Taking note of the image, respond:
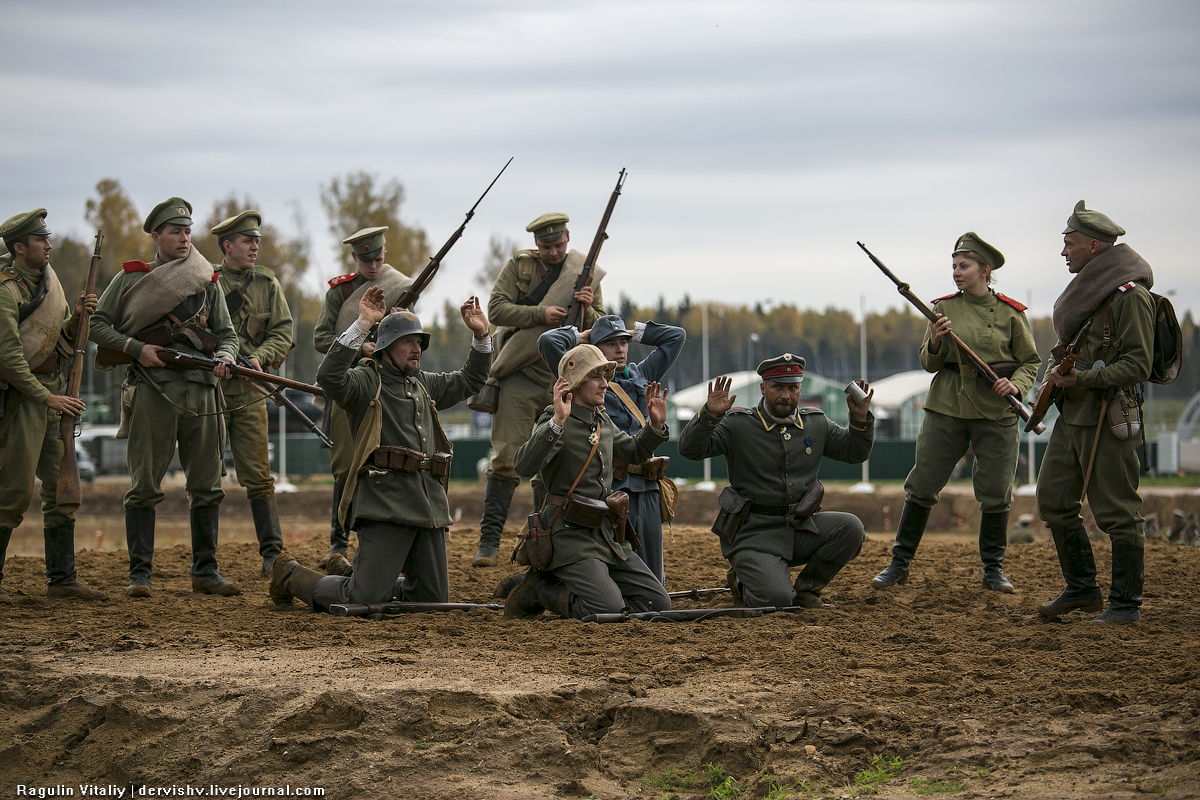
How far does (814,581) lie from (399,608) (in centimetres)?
252

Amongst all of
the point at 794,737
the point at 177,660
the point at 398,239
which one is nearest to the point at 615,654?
the point at 794,737

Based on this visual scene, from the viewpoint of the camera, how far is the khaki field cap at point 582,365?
6.30 meters

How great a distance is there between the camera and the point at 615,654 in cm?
538

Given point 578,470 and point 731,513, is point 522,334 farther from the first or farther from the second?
point 731,513

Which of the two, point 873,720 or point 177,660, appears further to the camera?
point 177,660

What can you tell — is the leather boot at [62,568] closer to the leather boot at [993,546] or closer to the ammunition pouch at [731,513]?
the ammunition pouch at [731,513]

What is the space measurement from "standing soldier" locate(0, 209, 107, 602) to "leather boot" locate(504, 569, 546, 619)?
2.88 m

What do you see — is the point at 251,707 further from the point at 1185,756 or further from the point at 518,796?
the point at 1185,756

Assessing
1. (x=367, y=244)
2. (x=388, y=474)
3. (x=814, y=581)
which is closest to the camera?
(x=388, y=474)

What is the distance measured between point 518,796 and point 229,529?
16813 mm

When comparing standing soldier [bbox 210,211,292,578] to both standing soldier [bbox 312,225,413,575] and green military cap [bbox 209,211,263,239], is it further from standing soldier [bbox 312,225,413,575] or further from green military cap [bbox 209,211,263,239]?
standing soldier [bbox 312,225,413,575]

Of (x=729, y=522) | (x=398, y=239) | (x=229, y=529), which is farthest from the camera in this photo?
(x=398, y=239)

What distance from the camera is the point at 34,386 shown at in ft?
22.8

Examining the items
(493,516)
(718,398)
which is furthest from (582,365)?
(493,516)
